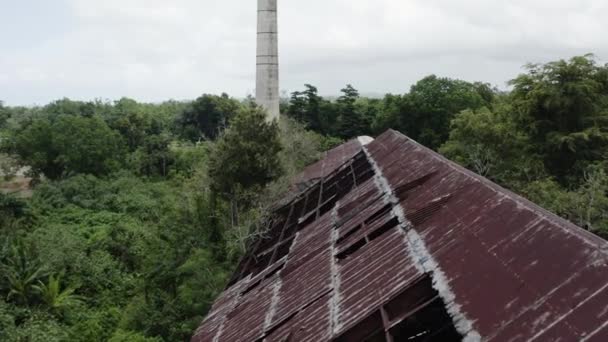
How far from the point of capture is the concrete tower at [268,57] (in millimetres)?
24938

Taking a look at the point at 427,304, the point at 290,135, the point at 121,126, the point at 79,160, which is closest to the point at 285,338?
the point at 427,304

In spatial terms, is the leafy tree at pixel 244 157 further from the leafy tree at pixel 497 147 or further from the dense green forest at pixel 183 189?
the leafy tree at pixel 497 147

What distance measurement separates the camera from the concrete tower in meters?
24.9

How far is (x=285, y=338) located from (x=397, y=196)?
11.9ft

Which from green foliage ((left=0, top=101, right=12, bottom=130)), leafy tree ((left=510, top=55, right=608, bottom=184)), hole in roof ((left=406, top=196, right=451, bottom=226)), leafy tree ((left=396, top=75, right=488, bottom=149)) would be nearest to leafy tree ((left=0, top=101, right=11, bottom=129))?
green foliage ((left=0, top=101, right=12, bottom=130))

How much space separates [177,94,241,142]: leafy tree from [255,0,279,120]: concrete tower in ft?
73.1

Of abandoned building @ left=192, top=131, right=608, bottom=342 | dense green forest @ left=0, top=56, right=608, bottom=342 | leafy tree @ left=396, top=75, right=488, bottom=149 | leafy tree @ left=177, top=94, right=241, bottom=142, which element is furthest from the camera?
leafy tree @ left=177, top=94, right=241, bottom=142

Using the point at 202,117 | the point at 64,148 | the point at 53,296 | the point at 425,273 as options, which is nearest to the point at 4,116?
the point at 202,117

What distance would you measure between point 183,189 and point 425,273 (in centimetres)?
1507

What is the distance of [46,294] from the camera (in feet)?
57.9

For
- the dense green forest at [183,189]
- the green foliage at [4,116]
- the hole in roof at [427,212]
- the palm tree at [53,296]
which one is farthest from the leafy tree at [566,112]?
the green foliage at [4,116]

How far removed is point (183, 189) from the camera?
1981cm

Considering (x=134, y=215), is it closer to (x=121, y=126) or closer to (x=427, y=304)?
(x=121, y=126)

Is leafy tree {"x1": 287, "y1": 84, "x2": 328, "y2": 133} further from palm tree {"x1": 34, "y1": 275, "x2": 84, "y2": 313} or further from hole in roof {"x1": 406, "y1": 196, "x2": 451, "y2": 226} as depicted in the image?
hole in roof {"x1": 406, "y1": 196, "x2": 451, "y2": 226}
